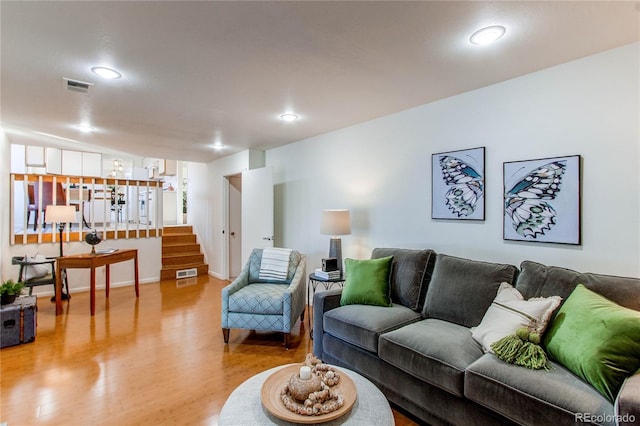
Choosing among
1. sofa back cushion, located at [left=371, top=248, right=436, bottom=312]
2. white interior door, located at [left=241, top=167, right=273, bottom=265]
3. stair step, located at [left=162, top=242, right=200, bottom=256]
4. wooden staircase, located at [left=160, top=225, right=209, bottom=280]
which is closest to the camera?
sofa back cushion, located at [left=371, top=248, right=436, bottom=312]

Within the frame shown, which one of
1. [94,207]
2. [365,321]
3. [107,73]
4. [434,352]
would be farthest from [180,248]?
[434,352]

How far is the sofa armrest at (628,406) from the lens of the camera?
3.76 ft

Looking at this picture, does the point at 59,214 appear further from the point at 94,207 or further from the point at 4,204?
the point at 94,207

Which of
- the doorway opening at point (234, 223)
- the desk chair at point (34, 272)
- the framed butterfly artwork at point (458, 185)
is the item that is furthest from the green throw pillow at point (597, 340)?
the desk chair at point (34, 272)

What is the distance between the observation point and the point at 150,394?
2.23 metres

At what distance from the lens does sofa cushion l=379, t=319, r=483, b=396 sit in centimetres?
171

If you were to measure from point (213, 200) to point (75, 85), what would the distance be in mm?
3914

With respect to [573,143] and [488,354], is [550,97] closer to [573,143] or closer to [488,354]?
[573,143]

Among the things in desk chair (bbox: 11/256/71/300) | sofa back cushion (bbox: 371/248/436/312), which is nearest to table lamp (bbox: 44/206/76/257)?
desk chair (bbox: 11/256/71/300)

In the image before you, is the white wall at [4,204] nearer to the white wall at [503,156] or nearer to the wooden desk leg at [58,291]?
the wooden desk leg at [58,291]

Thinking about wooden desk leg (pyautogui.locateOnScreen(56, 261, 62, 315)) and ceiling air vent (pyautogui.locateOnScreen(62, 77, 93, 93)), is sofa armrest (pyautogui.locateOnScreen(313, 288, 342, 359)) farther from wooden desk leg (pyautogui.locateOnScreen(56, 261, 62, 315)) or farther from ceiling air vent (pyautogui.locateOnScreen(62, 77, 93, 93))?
wooden desk leg (pyautogui.locateOnScreen(56, 261, 62, 315))

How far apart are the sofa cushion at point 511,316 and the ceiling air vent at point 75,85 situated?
333 centimetres

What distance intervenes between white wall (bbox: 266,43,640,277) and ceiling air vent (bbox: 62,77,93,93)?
2.05 meters

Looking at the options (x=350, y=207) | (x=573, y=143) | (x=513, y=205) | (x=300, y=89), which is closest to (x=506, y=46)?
(x=573, y=143)
